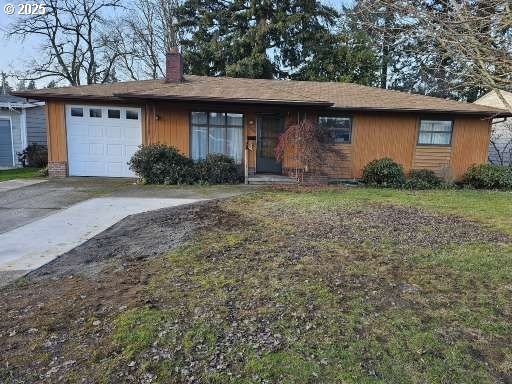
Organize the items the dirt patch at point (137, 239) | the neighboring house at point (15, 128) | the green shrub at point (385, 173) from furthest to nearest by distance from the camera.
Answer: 1. the neighboring house at point (15, 128)
2. the green shrub at point (385, 173)
3. the dirt patch at point (137, 239)

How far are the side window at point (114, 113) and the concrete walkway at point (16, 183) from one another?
9.17ft

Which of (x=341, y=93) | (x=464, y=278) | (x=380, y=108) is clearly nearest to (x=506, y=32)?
(x=464, y=278)

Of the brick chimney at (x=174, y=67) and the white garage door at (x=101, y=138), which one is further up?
the brick chimney at (x=174, y=67)

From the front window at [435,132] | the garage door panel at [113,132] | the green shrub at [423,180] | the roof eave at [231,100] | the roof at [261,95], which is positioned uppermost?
the roof at [261,95]

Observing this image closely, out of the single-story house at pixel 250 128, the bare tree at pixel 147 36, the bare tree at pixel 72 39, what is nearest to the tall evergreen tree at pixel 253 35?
the bare tree at pixel 147 36

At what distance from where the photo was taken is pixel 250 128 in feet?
37.7

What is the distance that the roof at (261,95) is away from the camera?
34.4ft

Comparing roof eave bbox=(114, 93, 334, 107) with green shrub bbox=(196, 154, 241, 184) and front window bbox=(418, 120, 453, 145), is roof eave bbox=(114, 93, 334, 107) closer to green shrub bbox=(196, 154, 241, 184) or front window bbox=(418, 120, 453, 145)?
green shrub bbox=(196, 154, 241, 184)

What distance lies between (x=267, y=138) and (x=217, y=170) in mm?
2130

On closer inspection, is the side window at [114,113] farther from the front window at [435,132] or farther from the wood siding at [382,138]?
the front window at [435,132]

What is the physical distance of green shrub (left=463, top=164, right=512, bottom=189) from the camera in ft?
37.4

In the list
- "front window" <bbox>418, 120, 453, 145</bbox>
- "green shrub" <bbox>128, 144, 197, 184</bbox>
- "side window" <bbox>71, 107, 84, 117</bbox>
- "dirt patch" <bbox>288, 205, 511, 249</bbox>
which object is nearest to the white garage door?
"side window" <bbox>71, 107, 84, 117</bbox>

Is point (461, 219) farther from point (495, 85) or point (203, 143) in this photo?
point (203, 143)

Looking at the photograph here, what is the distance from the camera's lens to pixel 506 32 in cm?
389
